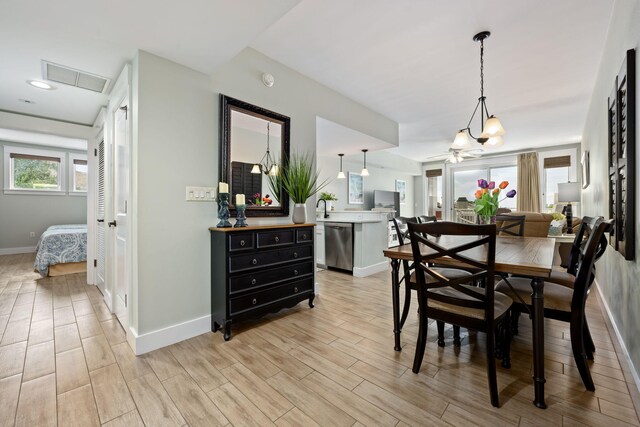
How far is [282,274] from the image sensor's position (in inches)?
100

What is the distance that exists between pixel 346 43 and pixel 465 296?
2.32m

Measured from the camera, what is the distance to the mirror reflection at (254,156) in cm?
248

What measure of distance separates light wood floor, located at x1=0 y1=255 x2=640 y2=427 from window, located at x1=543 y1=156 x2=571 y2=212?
18.8ft

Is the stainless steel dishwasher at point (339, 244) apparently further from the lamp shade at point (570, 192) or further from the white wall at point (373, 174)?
the lamp shade at point (570, 192)

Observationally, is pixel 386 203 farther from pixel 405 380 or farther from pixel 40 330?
pixel 40 330

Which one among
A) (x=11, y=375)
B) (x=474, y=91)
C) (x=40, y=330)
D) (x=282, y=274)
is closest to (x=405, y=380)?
(x=282, y=274)

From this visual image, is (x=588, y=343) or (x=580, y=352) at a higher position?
(x=580, y=352)

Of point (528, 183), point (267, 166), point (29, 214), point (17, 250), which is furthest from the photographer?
point (528, 183)

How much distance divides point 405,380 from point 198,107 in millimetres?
2489

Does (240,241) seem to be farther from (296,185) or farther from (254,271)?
(296,185)

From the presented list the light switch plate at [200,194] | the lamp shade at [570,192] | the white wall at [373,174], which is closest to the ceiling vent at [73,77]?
the light switch plate at [200,194]

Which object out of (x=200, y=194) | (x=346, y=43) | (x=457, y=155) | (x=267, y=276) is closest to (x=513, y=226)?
(x=457, y=155)

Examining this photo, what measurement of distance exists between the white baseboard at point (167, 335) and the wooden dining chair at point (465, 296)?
168 cm

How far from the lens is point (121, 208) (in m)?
2.45
